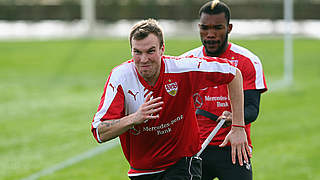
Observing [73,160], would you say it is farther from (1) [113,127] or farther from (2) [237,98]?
(1) [113,127]

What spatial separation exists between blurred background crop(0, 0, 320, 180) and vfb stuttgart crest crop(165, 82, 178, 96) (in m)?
4.60

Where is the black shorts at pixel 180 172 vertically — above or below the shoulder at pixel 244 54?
below

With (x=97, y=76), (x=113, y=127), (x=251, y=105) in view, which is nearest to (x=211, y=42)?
(x=251, y=105)

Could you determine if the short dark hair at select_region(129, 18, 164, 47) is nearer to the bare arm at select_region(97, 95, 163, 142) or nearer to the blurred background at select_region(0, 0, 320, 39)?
the bare arm at select_region(97, 95, 163, 142)

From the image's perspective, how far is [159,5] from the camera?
42594 millimetres

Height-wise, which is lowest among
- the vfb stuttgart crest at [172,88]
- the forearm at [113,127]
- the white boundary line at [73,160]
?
the white boundary line at [73,160]

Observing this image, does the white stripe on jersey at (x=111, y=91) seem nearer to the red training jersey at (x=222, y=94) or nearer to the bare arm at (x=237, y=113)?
the bare arm at (x=237, y=113)

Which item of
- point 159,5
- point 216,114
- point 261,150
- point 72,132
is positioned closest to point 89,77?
point 72,132

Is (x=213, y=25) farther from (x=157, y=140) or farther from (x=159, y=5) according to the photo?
(x=159, y=5)

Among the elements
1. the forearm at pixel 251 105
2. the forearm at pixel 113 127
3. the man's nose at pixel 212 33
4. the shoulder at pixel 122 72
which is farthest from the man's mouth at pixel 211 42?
the forearm at pixel 113 127

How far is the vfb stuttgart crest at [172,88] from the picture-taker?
→ 5.18 m

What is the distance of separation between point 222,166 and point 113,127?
67.1 inches

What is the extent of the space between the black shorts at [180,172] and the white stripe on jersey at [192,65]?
32.1 inches

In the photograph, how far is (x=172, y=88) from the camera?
→ 5199 millimetres
